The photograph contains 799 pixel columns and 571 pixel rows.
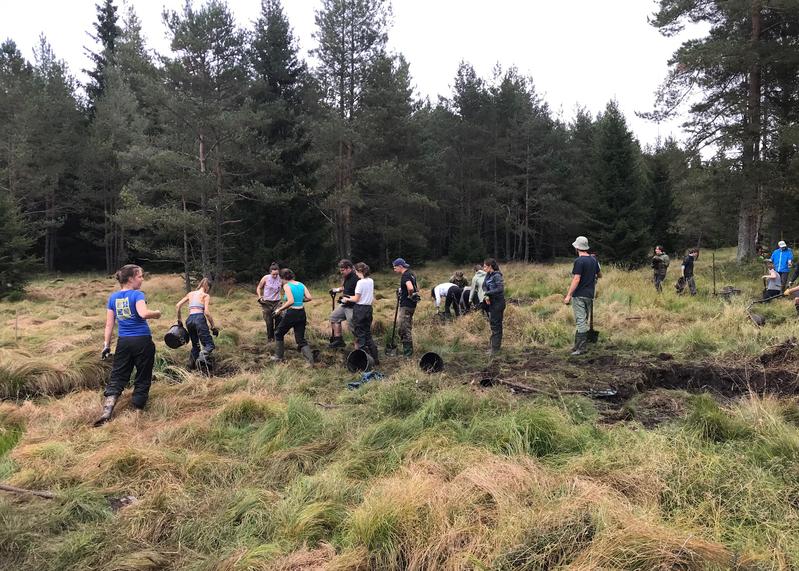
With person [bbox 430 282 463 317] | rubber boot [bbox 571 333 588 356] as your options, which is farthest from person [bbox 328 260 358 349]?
rubber boot [bbox 571 333 588 356]

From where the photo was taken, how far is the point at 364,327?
319 inches

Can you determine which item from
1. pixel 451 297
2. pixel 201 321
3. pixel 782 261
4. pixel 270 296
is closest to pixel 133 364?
pixel 201 321

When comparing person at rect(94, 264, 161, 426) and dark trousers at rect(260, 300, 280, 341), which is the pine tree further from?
person at rect(94, 264, 161, 426)

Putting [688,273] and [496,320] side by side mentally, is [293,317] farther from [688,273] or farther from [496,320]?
[688,273]

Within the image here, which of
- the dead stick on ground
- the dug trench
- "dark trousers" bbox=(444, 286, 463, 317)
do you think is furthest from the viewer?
"dark trousers" bbox=(444, 286, 463, 317)

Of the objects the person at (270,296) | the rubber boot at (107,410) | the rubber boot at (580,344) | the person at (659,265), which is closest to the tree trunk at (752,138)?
the person at (659,265)

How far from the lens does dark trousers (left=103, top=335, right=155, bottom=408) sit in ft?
17.7

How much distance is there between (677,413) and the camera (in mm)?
4906

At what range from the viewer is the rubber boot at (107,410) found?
516cm

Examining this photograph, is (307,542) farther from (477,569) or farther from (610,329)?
(610,329)

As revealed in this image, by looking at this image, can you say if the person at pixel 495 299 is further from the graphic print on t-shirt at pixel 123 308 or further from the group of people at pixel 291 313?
the graphic print on t-shirt at pixel 123 308

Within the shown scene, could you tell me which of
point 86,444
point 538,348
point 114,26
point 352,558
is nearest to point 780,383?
point 538,348

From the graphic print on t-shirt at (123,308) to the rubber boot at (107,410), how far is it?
873 mm

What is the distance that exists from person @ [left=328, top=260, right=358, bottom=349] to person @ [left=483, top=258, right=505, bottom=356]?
7.64 feet
